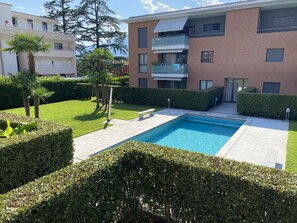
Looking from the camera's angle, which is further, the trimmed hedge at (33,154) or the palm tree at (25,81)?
the palm tree at (25,81)

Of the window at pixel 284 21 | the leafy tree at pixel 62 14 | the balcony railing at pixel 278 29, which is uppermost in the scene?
the leafy tree at pixel 62 14

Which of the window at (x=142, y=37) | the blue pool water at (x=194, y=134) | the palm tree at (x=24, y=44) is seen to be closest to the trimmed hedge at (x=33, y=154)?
the palm tree at (x=24, y=44)

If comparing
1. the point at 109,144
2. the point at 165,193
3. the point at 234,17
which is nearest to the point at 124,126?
the point at 109,144

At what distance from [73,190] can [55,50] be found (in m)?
40.4

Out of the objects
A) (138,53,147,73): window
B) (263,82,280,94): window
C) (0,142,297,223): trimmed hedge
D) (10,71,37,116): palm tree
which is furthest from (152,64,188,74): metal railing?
(0,142,297,223): trimmed hedge

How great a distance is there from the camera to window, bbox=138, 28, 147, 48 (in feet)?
93.2

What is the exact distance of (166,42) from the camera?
83.5 ft

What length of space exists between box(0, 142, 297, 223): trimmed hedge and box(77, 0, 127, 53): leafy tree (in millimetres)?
40435

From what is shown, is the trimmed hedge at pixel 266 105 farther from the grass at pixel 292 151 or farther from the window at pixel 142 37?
the window at pixel 142 37

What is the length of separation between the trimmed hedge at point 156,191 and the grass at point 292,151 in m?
5.20

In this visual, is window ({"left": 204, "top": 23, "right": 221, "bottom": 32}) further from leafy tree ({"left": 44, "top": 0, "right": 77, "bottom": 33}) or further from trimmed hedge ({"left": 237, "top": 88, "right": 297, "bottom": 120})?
leafy tree ({"left": 44, "top": 0, "right": 77, "bottom": 33})

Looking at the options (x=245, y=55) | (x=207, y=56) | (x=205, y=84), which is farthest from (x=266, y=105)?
(x=207, y=56)

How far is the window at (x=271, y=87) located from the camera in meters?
21.5

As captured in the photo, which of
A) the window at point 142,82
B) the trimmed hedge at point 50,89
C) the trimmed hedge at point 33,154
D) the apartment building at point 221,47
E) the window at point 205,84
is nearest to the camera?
the trimmed hedge at point 33,154
